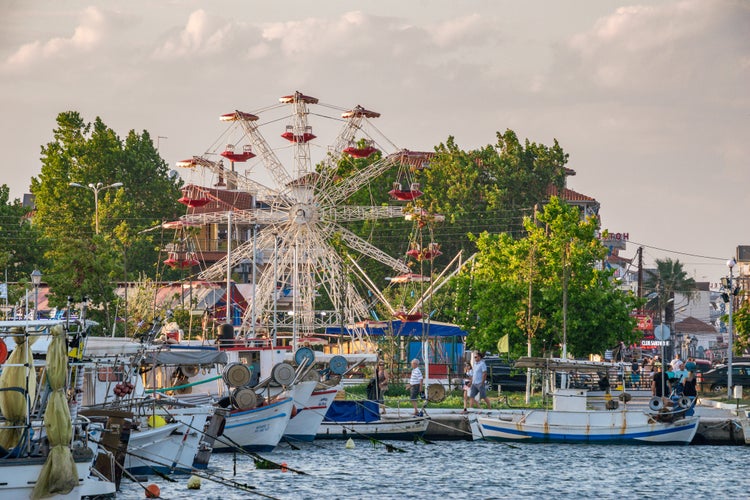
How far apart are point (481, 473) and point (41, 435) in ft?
48.5

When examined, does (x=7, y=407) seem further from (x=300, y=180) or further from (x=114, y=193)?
(x=114, y=193)

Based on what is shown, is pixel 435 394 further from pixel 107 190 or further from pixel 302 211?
pixel 107 190

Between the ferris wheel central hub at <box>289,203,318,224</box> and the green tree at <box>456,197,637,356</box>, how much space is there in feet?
40.4

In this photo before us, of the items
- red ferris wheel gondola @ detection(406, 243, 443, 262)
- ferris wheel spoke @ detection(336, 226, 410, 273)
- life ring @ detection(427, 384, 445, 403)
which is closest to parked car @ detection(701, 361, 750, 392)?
red ferris wheel gondola @ detection(406, 243, 443, 262)

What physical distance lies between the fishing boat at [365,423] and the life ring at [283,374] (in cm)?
360

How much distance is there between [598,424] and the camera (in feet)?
141

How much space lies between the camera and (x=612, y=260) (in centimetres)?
17588

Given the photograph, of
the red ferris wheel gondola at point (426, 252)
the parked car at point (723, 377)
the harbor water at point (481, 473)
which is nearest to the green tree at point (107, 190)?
the red ferris wheel gondola at point (426, 252)

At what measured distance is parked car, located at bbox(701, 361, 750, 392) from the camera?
2581 inches

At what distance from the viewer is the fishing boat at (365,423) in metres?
44.8

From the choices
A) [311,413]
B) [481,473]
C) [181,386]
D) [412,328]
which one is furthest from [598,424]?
[412,328]

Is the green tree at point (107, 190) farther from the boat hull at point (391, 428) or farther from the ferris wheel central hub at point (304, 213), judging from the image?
the boat hull at point (391, 428)

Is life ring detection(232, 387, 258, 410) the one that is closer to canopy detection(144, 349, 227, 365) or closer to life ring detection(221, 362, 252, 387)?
life ring detection(221, 362, 252, 387)

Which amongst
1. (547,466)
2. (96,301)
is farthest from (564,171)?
(547,466)
